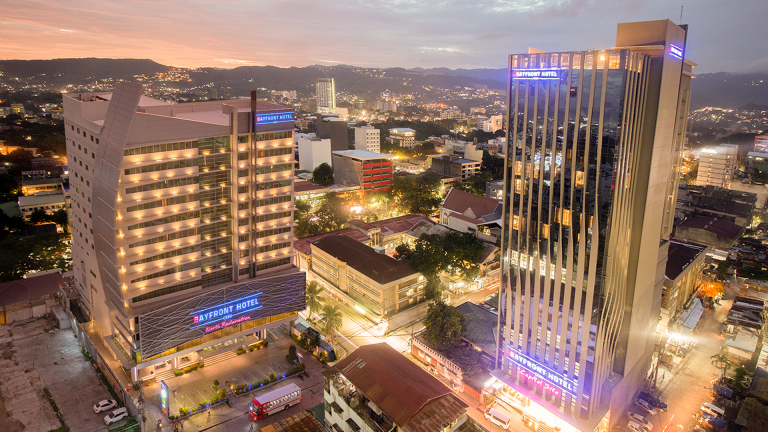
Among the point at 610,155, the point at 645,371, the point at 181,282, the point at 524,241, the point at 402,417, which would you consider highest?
the point at 610,155

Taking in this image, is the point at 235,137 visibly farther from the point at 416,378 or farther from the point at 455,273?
the point at 455,273

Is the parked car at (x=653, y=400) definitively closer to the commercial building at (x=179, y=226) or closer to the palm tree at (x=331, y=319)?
the palm tree at (x=331, y=319)

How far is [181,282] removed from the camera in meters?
46.3

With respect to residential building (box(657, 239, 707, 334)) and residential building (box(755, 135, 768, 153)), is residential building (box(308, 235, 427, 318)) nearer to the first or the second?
residential building (box(657, 239, 707, 334))

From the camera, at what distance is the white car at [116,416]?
4022cm

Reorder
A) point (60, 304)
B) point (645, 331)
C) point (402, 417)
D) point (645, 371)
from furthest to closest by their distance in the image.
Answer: point (60, 304) → point (645, 371) → point (645, 331) → point (402, 417)

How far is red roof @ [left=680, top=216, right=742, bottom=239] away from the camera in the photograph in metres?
79.6

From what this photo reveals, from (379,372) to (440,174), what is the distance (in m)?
101

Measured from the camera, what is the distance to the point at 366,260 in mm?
62250

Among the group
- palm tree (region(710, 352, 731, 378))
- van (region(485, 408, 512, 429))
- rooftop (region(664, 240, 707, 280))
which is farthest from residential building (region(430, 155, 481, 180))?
van (region(485, 408, 512, 429))

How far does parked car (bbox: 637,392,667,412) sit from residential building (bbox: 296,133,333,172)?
10647cm

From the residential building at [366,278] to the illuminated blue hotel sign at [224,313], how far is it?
1558cm

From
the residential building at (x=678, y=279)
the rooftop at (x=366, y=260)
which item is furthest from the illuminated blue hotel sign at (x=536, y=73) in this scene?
the residential building at (x=678, y=279)

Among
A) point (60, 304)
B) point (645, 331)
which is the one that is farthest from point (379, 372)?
point (60, 304)
